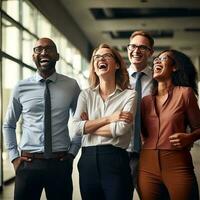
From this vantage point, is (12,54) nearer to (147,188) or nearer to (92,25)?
(147,188)

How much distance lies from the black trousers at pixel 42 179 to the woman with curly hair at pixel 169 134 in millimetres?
487

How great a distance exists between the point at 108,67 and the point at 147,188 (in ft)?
2.16

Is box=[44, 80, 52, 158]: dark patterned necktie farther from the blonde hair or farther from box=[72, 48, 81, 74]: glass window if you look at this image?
box=[72, 48, 81, 74]: glass window

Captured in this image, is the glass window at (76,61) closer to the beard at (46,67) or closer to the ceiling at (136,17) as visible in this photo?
the ceiling at (136,17)

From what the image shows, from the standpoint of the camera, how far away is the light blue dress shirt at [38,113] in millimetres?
2309

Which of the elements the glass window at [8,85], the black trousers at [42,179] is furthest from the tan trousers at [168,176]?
the glass window at [8,85]

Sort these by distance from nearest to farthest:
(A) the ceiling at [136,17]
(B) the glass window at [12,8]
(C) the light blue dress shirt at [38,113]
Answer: (C) the light blue dress shirt at [38,113]
(B) the glass window at [12,8]
(A) the ceiling at [136,17]

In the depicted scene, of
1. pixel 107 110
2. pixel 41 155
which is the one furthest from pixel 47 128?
pixel 107 110

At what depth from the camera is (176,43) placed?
49.2 ft

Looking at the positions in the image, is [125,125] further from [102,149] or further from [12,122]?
[12,122]

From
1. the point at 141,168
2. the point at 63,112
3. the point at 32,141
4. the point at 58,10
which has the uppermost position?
the point at 58,10

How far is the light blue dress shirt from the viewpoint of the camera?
2.31 metres

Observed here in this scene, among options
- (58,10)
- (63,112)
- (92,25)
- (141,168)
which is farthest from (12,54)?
(92,25)

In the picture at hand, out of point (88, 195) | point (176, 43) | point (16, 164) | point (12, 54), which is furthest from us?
point (176, 43)
